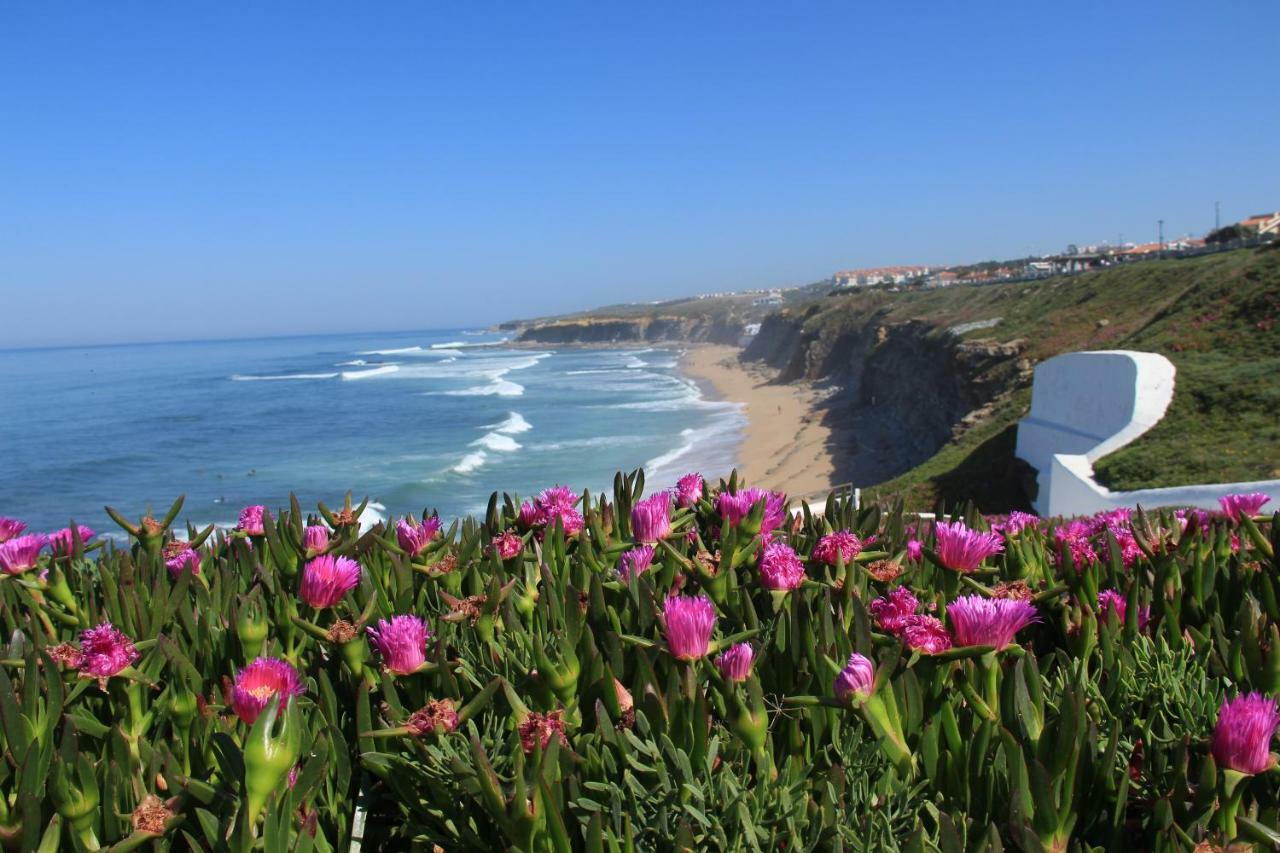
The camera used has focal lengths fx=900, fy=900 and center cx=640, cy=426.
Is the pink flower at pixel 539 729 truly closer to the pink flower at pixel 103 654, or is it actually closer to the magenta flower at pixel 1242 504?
the pink flower at pixel 103 654

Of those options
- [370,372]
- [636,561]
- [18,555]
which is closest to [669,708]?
[636,561]

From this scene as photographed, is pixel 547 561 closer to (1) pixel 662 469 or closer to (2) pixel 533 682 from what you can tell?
(2) pixel 533 682

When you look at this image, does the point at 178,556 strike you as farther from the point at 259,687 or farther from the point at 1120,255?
the point at 1120,255

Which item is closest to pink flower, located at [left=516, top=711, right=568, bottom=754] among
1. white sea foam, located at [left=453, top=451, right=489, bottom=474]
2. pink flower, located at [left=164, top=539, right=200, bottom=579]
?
pink flower, located at [left=164, top=539, right=200, bottom=579]

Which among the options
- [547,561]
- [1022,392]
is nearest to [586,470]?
[1022,392]

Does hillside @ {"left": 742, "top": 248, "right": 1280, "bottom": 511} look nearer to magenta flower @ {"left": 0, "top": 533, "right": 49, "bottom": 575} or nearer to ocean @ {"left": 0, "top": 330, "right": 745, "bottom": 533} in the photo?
magenta flower @ {"left": 0, "top": 533, "right": 49, "bottom": 575}

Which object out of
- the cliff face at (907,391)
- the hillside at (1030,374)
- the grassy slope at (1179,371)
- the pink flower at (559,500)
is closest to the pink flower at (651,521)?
the pink flower at (559,500)
